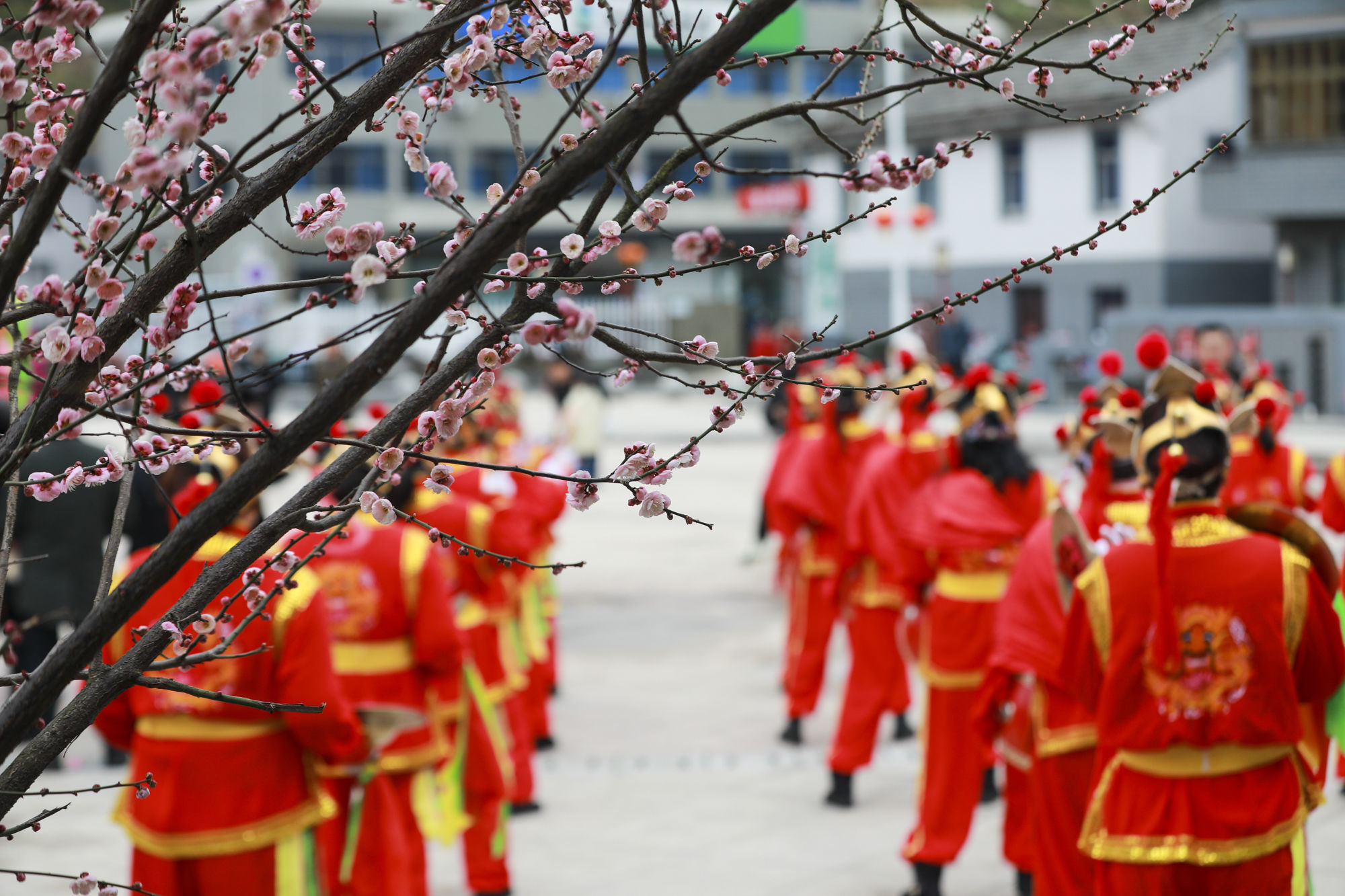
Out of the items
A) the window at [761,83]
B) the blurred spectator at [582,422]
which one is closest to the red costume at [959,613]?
the blurred spectator at [582,422]

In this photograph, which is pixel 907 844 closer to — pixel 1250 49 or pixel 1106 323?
pixel 1106 323

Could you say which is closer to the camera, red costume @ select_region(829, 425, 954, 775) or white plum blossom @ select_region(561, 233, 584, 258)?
white plum blossom @ select_region(561, 233, 584, 258)

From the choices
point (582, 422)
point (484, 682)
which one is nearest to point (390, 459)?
point (484, 682)

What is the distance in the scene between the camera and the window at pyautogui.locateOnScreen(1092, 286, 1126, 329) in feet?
104

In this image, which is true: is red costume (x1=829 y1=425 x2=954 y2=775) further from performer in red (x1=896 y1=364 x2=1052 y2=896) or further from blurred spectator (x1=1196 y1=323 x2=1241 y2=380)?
blurred spectator (x1=1196 y1=323 x2=1241 y2=380)

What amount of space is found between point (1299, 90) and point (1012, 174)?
624 cm

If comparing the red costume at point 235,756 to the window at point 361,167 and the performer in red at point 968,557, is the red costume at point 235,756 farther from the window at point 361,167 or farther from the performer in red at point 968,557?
the window at point 361,167

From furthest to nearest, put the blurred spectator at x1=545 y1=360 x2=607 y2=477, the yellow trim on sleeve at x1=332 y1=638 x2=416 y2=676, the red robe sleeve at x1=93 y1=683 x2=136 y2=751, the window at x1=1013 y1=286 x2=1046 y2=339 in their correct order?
the window at x1=1013 y1=286 x2=1046 y2=339
the blurred spectator at x1=545 y1=360 x2=607 y2=477
the yellow trim on sleeve at x1=332 y1=638 x2=416 y2=676
the red robe sleeve at x1=93 y1=683 x2=136 y2=751

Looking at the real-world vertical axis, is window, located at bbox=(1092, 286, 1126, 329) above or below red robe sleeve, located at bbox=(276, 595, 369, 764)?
above

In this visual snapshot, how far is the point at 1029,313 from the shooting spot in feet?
110

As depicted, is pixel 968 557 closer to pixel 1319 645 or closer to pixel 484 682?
pixel 484 682

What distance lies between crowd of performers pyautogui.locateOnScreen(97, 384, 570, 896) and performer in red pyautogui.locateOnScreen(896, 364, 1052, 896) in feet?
5.44

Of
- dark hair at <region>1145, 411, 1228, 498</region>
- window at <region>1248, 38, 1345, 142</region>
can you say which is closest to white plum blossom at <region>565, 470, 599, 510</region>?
dark hair at <region>1145, 411, 1228, 498</region>

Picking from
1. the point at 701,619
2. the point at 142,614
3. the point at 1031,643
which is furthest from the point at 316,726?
the point at 701,619
